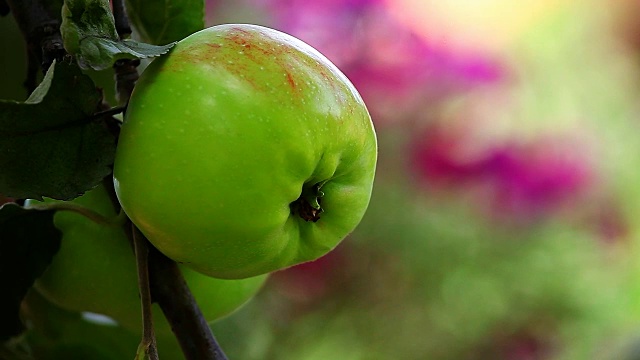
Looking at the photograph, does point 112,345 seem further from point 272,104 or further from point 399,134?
point 399,134

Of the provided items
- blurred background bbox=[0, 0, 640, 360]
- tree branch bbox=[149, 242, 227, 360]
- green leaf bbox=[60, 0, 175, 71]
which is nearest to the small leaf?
green leaf bbox=[60, 0, 175, 71]

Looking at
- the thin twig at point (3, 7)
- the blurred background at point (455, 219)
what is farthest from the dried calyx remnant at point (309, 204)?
the blurred background at point (455, 219)

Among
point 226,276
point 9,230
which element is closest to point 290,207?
point 226,276

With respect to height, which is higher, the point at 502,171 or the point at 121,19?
the point at 121,19

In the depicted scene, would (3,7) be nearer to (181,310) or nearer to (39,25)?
(39,25)

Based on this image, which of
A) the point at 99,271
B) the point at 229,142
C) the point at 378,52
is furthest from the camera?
the point at 378,52

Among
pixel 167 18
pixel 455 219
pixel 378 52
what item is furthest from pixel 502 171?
pixel 167 18

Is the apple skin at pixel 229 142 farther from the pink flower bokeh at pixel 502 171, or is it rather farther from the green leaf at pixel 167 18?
the pink flower bokeh at pixel 502 171

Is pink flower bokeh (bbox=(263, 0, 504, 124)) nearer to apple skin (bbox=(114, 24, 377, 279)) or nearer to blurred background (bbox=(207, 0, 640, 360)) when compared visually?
blurred background (bbox=(207, 0, 640, 360))
